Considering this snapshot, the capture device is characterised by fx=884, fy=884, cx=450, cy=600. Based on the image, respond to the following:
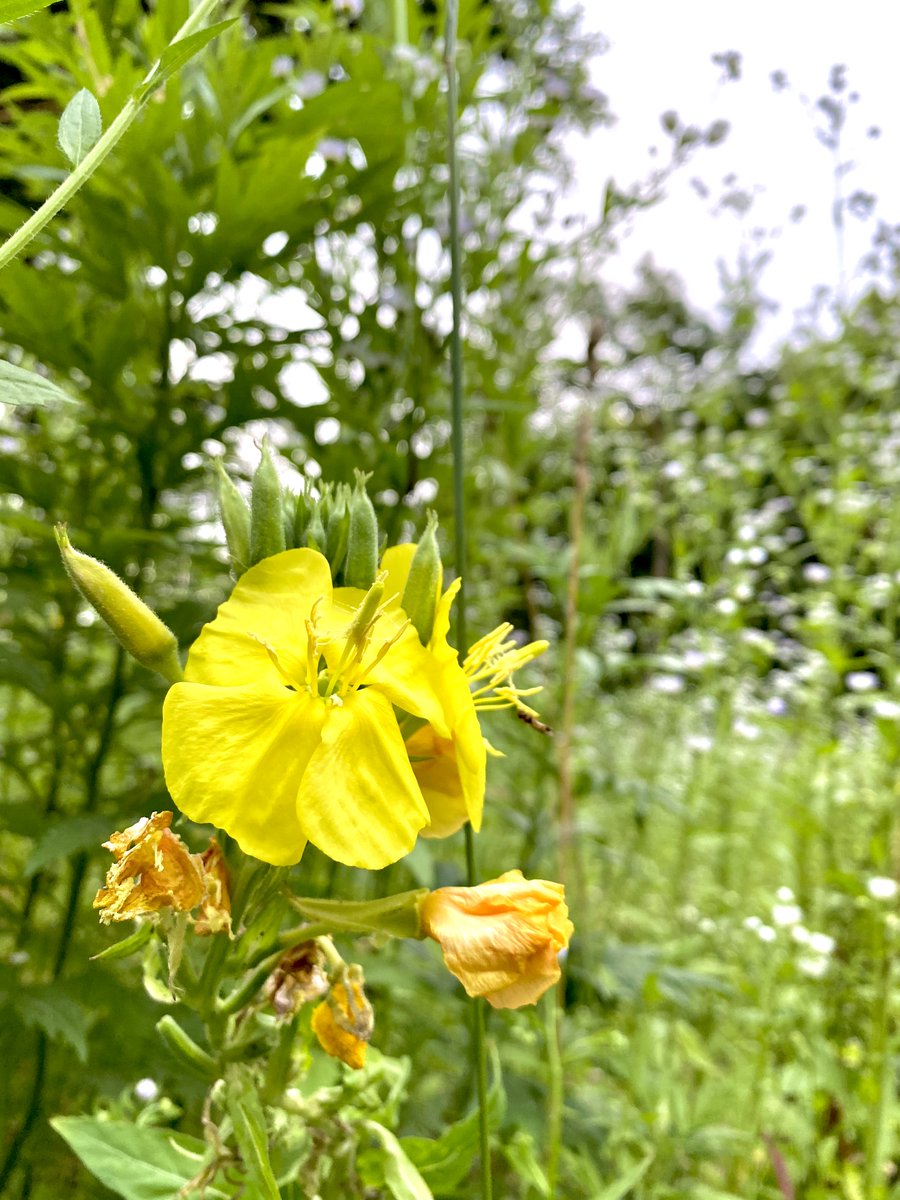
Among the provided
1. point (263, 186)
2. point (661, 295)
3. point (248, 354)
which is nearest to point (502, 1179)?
point (248, 354)

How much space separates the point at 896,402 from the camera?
4684 mm

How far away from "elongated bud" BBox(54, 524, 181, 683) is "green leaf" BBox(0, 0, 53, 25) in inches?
9.4

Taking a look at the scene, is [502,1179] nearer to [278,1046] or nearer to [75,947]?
[75,947]

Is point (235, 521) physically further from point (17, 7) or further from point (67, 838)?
point (67, 838)

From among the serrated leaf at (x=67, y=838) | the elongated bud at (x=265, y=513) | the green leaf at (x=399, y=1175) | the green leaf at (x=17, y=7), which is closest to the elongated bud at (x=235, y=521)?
the elongated bud at (x=265, y=513)

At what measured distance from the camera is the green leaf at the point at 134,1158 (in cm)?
57

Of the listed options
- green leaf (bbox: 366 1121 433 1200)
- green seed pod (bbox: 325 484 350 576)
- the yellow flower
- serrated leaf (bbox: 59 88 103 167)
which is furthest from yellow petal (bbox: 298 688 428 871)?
serrated leaf (bbox: 59 88 103 167)

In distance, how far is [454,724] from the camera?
0.50 m

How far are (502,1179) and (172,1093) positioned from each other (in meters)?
0.67

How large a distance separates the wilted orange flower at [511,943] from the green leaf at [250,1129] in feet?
0.42

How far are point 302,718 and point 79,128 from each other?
12.9 inches

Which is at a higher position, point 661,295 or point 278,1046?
point 661,295

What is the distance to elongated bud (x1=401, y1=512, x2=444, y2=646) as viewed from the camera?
1.66ft

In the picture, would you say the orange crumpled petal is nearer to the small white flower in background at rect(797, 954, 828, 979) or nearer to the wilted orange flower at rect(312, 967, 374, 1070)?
the wilted orange flower at rect(312, 967, 374, 1070)
